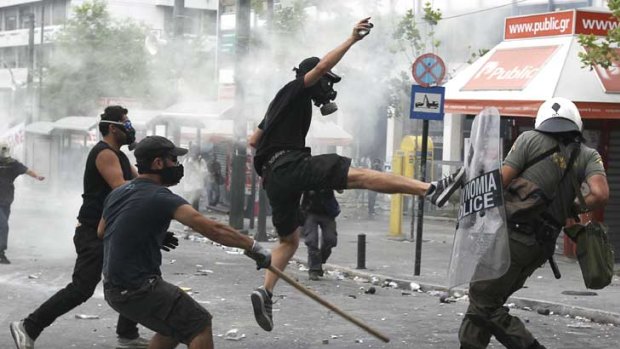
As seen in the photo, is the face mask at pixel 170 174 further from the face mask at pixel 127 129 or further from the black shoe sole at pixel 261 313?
the face mask at pixel 127 129

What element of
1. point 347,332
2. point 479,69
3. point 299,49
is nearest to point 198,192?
point 299,49

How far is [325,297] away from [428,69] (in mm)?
3921

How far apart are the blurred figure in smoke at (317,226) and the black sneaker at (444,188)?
6532mm

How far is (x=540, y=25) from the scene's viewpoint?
52.1 feet

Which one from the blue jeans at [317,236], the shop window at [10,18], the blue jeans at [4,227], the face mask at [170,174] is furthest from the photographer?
the shop window at [10,18]

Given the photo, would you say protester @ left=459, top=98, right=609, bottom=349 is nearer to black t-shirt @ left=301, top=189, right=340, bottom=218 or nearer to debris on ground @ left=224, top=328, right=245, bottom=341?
debris on ground @ left=224, top=328, right=245, bottom=341

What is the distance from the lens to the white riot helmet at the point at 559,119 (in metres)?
6.58

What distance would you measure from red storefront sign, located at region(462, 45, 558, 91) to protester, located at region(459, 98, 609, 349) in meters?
8.37

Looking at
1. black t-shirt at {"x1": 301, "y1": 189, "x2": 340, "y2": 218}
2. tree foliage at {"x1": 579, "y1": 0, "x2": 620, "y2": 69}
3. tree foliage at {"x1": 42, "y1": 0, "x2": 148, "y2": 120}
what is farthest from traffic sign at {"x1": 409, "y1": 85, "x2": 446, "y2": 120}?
tree foliage at {"x1": 42, "y1": 0, "x2": 148, "y2": 120}

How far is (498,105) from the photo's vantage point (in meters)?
15.1

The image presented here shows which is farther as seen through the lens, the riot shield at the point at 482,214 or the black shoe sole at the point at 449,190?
the black shoe sole at the point at 449,190

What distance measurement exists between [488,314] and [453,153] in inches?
1003

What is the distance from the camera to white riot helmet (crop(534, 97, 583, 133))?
259 inches

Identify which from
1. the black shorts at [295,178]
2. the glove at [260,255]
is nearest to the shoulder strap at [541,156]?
the black shorts at [295,178]
